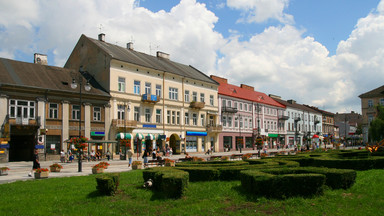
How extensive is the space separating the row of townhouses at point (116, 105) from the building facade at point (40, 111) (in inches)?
3.5

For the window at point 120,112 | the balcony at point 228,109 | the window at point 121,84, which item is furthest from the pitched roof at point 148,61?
the window at point 120,112

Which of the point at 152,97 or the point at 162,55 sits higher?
the point at 162,55

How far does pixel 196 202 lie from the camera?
10.3 meters

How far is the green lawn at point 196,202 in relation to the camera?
9.19 m

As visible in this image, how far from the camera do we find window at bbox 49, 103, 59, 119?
1308 inches

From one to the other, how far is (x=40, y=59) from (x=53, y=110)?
375 inches

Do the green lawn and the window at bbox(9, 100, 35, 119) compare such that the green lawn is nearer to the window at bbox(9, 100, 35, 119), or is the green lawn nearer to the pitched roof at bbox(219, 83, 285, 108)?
the window at bbox(9, 100, 35, 119)

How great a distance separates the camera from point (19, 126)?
102 ft

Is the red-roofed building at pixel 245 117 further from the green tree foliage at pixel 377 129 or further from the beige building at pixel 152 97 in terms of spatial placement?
the green tree foliage at pixel 377 129

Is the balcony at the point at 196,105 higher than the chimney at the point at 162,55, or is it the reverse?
the chimney at the point at 162,55

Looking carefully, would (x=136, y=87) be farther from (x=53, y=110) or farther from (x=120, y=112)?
(x=53, y=110)

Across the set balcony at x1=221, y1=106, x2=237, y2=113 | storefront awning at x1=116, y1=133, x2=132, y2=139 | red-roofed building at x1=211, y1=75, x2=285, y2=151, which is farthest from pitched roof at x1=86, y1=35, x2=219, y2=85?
storefront awning at x1=116, y1=133, x2=132, y2=139

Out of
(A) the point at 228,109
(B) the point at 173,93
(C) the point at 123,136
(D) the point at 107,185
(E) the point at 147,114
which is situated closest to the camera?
(D) the point at 107,185

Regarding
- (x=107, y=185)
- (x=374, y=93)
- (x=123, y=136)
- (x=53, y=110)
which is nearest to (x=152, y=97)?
(x=123, y=136)
